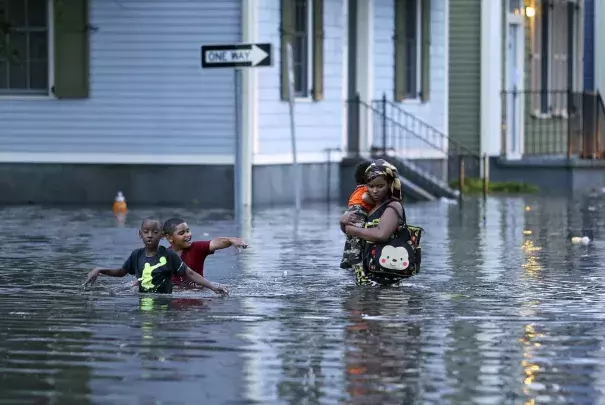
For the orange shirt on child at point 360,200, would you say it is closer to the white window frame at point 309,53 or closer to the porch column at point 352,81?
the white window frame at point 309,53

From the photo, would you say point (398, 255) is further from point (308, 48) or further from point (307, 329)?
point (308, 48)

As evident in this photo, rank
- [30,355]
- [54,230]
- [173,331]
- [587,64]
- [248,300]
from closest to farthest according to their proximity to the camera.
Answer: [30,355]
[173,331]
[248,300]
[54,230]
[587,64]

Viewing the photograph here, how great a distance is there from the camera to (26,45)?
25531 mm

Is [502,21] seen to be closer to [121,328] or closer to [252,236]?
[252,236]

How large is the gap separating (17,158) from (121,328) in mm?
15219

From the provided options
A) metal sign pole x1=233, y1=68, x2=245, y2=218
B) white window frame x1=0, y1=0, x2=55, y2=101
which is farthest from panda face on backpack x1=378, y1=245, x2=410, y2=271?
white window frame x1=0, y1=0, x2=55, y2=101

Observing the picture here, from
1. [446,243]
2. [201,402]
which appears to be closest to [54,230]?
[446,243]

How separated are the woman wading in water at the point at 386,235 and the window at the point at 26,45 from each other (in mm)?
12917

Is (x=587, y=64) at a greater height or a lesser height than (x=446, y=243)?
greater

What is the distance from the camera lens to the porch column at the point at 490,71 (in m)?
32.4

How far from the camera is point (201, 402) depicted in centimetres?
807

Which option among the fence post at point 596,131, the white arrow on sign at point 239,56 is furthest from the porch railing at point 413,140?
the white arrow on sign at point 239,56

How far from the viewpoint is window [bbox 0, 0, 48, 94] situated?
83.5 ft

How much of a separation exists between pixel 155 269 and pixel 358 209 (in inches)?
75.4
